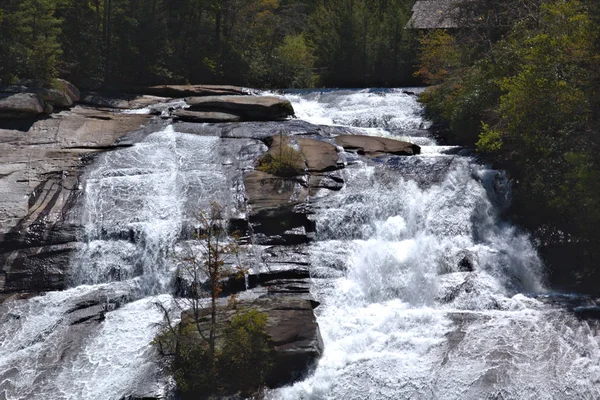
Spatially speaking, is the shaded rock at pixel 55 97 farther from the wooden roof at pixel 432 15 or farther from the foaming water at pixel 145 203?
the wooden roof at pixel 432 15

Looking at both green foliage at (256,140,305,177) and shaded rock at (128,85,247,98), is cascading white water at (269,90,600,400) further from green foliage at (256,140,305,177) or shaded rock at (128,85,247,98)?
shaded rock at (128,85,247,98)

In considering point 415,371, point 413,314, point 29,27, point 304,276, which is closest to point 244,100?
point 29,27

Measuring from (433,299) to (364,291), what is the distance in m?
1.52

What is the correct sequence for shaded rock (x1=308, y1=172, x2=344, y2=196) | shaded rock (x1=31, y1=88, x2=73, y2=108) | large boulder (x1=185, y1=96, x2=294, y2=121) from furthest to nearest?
1. large boulder (x1=185, y1=96, x2=294, y2=121)
2. shaded rock (x1=31, y1=88, x2=73, y2=108)
3. shaded rock (x1=308, y1=172, x2=344, y2=196)

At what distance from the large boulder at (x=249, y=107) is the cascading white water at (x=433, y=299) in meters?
5.19

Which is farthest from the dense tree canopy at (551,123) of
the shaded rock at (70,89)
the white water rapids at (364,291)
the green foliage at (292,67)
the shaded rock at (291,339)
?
the shaded rock at (70,89)

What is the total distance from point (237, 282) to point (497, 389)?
600cm

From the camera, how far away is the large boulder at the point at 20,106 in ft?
69.2

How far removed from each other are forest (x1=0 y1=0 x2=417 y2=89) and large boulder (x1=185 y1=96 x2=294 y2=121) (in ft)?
17.5

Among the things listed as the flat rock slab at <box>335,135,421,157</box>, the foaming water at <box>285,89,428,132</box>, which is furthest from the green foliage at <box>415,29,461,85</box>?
the flat rock slab at <box>335,135,421,157</box>

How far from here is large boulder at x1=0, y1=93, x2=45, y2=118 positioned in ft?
69.2

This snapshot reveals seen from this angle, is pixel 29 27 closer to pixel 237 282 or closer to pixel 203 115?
pixel 203 115

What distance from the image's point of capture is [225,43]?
108 ft

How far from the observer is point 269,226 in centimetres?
1709
